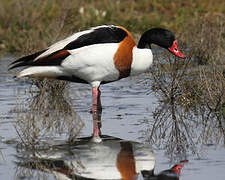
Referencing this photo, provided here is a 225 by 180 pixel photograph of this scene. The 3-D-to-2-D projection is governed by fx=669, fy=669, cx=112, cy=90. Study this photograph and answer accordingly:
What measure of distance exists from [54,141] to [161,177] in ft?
5.22

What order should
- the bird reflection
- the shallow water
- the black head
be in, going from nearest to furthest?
the bird reflection < the shallow water < the black head

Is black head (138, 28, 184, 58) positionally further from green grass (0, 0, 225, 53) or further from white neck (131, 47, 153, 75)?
green grass (0, 0, 225, 53)

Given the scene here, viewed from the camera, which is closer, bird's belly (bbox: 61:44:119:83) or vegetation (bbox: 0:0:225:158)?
vegetation (bbox: 0:0:225:158)

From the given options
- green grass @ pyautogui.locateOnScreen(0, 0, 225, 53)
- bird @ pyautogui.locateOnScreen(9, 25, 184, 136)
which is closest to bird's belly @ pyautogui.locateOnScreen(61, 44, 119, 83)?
bird @ pyautogui.locateOnScreen(9, 25, 184, 136)

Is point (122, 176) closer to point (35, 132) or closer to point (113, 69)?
point (35, 132)

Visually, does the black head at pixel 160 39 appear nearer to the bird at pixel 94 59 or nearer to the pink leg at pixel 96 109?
the bird at pixel 94 59

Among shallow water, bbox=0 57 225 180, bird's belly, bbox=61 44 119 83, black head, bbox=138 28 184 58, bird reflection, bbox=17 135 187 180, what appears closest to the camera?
bird reflection, bbox=17 135 187 180

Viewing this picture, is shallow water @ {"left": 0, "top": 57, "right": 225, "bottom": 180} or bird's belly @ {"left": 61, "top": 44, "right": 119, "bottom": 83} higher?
bird's belly @ {"left": 61, "top": 44, "right": 119, "bottom": 83}

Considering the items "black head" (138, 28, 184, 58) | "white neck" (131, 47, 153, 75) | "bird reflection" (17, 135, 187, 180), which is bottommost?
"bird reflection" (17, 135, 187, 180)

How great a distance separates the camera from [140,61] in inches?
314

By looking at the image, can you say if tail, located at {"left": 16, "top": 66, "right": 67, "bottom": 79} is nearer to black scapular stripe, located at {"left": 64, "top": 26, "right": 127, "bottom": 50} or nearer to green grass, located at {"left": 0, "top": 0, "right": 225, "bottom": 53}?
black scapular stripe, located at {"left": 64, "top": 26, "right": 127, "bottom": 50}

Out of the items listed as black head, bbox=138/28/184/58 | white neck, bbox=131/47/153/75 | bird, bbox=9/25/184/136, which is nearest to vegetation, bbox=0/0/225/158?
black head, bbox=138/28/184/58

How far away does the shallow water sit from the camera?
5.62 metres

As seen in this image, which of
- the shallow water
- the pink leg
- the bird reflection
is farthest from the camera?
the pink leg
